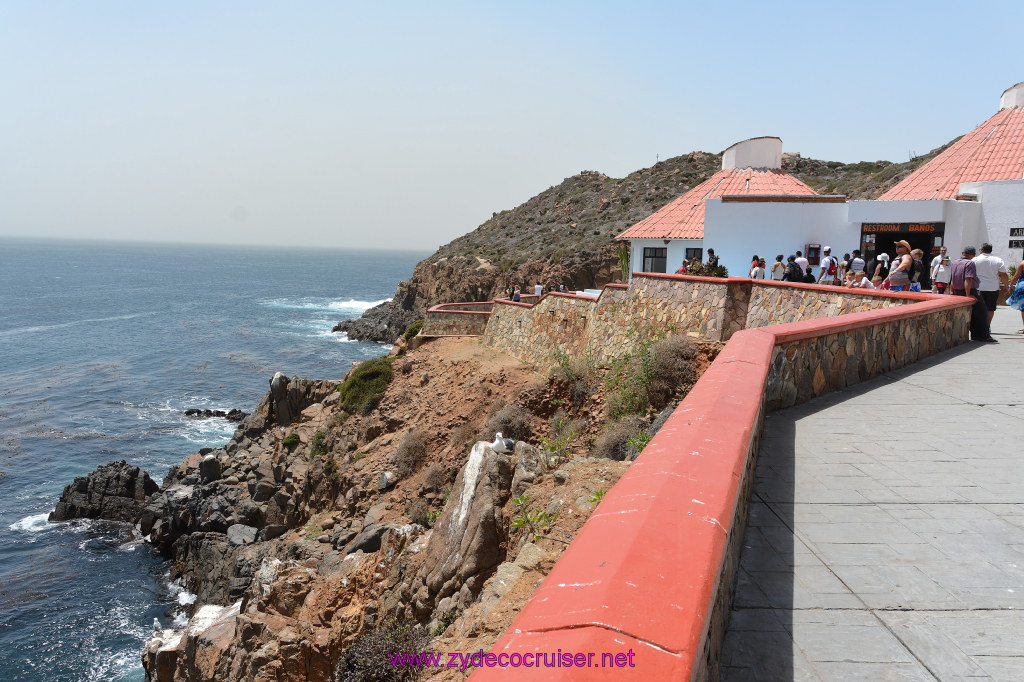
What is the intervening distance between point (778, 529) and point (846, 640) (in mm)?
1073

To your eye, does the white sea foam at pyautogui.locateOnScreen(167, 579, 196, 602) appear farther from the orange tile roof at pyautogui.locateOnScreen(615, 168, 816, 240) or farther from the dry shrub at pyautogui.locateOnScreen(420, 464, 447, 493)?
the orange tile roof at pyautogui.locateOnScreen(615, 168, 816, 240)

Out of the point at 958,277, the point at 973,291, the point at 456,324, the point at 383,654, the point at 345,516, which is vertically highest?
the point at 958,277

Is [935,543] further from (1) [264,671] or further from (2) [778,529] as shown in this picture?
(1) [264,671]

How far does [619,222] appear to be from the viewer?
194 ft

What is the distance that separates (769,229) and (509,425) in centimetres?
1137

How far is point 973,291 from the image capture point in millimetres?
11523

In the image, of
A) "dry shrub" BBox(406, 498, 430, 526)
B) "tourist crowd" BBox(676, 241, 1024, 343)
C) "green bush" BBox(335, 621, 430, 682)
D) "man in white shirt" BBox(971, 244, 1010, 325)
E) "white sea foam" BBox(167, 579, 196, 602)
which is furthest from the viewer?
"white sea foam" BBox(167, 579, 196, 602)

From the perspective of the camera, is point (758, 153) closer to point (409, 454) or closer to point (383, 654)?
point (409, 454)

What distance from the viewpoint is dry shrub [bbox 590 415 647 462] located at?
12.4m

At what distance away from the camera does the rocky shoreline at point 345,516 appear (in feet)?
27.4

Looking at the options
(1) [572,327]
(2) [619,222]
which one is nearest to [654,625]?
(1) [572,327]

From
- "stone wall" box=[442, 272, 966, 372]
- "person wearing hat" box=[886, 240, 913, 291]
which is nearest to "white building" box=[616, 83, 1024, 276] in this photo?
"stone wall" box=[442, 272, 966, 372]

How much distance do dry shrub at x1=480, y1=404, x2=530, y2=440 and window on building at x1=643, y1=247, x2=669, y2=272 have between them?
12601mm

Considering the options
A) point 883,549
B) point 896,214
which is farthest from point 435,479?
point 896,214
